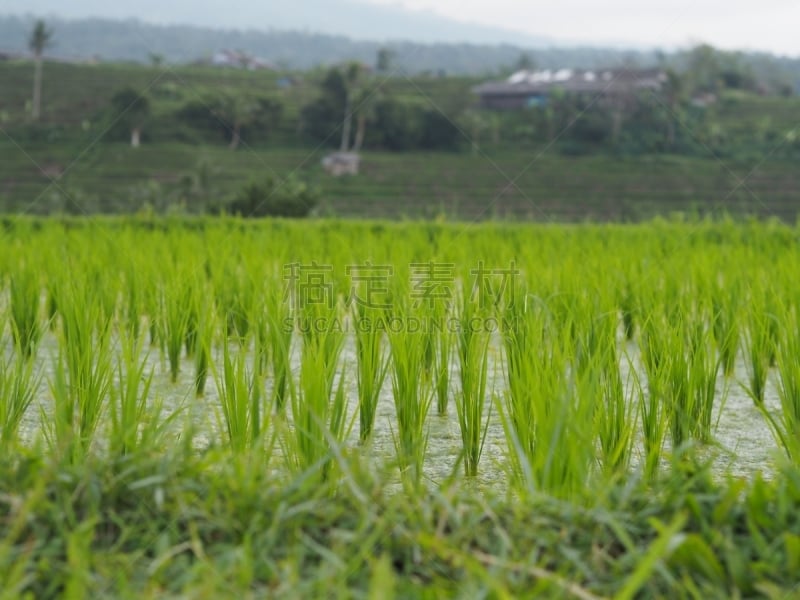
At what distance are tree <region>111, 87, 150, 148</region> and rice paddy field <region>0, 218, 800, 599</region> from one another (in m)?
39.9

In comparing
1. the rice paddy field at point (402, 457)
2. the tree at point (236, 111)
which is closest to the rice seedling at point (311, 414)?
the rice paddy field at point (402, 457)

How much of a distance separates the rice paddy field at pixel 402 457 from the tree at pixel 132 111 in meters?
39.9

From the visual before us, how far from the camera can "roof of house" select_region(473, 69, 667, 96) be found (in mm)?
48469

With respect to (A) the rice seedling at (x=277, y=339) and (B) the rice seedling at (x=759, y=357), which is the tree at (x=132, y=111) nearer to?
(A) the rice seedling at (x=277, y=339)

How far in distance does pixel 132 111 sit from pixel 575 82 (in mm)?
29265

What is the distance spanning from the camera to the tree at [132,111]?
40.8 metres

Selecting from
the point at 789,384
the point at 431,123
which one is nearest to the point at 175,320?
the point at 789,384

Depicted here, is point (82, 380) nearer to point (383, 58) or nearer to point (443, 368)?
point (443, 368)

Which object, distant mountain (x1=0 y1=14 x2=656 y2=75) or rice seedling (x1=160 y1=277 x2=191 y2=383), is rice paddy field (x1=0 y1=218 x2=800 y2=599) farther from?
distant mountain (x1=0 y1=14 x2=656 y2=75)

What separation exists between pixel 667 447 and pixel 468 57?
117674 millimetres

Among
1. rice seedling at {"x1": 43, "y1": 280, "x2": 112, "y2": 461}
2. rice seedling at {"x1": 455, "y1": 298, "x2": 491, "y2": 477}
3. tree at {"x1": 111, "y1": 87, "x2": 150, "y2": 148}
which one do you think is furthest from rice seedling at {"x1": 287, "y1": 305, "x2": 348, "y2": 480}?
tree at {"x1": 111, "y1": 87, "x2": 150, "y2": 148}

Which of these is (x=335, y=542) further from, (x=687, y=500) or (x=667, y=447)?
(x=667, y=447)

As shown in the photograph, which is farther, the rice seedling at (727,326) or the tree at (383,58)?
the tree at (383,58)

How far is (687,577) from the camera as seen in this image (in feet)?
3.27
